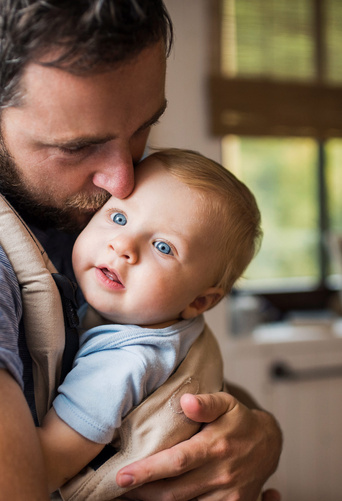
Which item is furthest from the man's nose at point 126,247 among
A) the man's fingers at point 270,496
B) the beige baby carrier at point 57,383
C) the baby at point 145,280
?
the man's fingers at point 270,496

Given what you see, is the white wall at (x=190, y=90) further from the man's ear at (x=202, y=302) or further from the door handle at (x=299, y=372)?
the man's ear at (x=202, y=302)

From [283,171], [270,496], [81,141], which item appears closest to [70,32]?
[81,141]

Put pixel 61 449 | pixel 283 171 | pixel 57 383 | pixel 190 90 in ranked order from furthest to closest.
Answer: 1. pixel 283 171
2. pixel 190 90
3. pixel 57 383
4. pixel 61 449

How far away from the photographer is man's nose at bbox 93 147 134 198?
0.99 metres

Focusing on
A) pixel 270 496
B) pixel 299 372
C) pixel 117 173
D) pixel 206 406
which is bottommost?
pixel 299 372

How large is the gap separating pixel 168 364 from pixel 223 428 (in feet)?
0.56

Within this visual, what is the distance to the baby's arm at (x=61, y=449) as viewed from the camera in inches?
32.3

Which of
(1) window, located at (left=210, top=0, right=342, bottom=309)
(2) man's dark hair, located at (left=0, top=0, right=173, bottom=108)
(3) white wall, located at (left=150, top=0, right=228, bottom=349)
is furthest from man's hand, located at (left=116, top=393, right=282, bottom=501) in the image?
(1) window, located at (left=210, top=0, right=342, bottom=309)

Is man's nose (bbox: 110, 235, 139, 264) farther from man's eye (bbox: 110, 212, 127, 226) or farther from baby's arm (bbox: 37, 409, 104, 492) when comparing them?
baby's arm (bbox: 37, 409, 104, 492)

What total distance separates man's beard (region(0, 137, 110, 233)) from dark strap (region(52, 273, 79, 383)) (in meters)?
0.18

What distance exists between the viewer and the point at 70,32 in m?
0.85

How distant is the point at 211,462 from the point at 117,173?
21.3 inches

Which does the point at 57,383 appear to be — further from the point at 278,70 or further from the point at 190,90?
the point at 278,70

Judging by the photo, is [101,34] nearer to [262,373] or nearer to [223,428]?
[223,428]
